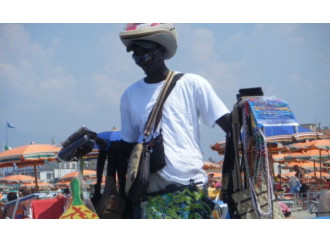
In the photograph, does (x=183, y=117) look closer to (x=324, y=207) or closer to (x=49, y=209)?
(x=324, y=207)

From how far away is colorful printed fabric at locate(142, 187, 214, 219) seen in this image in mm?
3039

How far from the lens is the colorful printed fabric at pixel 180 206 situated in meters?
3.04

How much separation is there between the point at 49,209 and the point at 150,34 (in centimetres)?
170

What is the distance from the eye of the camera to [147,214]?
3.10m

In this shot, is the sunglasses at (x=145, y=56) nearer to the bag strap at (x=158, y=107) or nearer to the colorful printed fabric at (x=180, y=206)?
the bag strap at (x=158, y=107)

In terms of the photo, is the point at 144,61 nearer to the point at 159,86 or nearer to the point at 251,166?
the point at 159,86

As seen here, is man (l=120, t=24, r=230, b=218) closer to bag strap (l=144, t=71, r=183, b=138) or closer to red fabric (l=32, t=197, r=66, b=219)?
bag strap (l=144, t=71, r=183, b=138)

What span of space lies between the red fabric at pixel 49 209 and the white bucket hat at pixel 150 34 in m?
1.47

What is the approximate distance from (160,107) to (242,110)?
443 millimetres

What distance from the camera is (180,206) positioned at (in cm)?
304

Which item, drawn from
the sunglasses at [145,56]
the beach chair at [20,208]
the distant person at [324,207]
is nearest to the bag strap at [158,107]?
the sunglasses at [145,56]

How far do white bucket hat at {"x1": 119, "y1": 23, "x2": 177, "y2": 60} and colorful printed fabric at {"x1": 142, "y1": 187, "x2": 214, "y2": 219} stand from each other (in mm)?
813

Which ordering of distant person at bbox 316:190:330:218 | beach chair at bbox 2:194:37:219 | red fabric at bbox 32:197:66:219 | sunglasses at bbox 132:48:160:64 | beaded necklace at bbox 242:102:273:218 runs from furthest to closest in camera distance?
beach chair at bbox 2:194:37:219
red fabric at bbox 32:197:66:219
distant person at bbox 316:190:330:218
sunglasses at bbox 132:48:160:64
beaded necklace at bbox 242:102:273:218

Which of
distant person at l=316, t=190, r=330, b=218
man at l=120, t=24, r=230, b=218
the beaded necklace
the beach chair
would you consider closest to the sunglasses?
man at l=120, t=24, r=230, b=218
